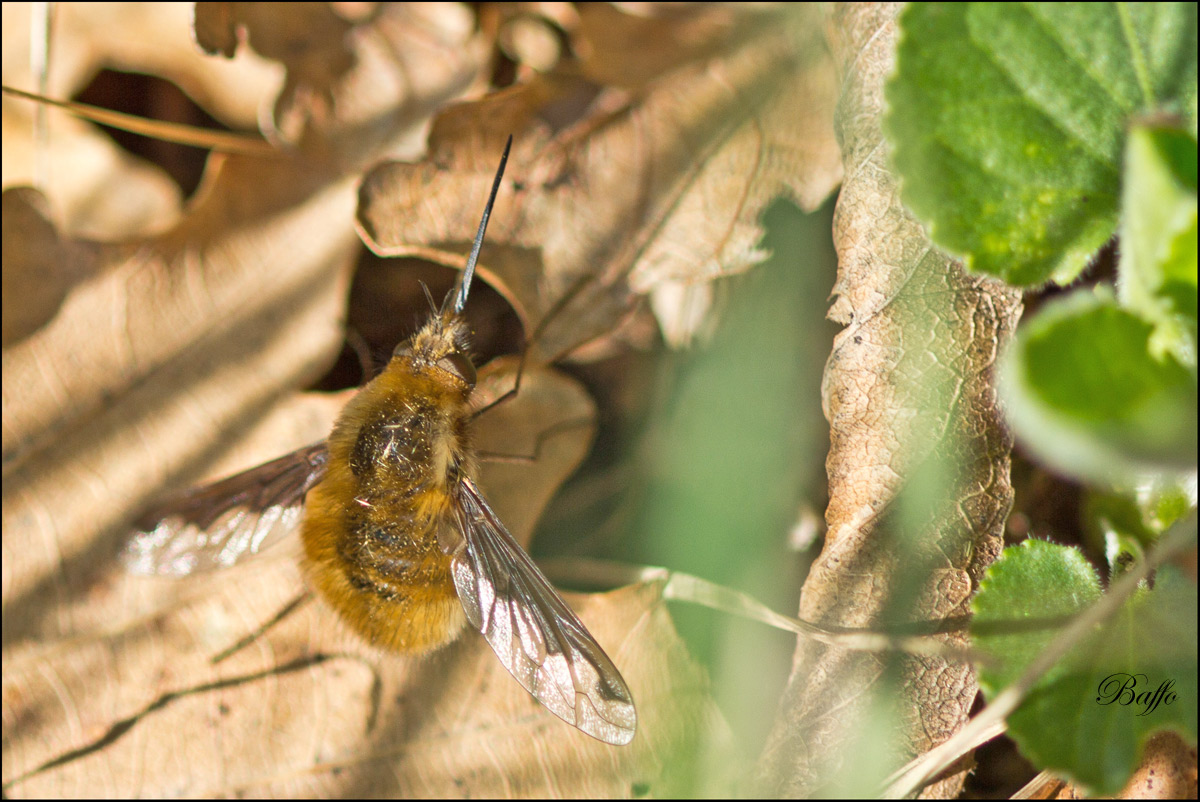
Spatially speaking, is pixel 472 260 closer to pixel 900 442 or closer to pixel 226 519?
pixel 226 519

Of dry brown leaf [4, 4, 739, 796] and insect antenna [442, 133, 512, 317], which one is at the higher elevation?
insect antenna [442, 133, 512, 317]

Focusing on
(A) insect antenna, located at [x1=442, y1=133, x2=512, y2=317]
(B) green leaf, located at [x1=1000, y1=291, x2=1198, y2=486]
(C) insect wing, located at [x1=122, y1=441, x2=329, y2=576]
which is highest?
(B) green leaf, located at [x1=1000, y1=291, x2=1198, y2=486]

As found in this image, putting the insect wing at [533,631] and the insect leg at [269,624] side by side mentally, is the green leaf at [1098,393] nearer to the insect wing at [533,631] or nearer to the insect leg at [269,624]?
the insect wing at [533,631]

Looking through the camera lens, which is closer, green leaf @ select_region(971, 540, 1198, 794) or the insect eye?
green leaf @ select_region(971, 540, 1198, 794)

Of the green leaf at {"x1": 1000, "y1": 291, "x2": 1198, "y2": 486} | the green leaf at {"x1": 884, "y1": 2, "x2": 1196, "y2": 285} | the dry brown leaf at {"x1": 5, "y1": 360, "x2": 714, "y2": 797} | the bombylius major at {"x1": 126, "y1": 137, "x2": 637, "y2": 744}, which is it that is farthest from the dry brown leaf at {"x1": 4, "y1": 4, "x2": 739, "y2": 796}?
the green leaf at {"x1": 1000, "y1": 291, "x2": 1198, "y2": 486}

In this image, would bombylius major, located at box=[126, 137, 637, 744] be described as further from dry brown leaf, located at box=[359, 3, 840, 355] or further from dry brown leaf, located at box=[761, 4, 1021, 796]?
dry brown leaf, located at box=[761, 4, 1021, 796]

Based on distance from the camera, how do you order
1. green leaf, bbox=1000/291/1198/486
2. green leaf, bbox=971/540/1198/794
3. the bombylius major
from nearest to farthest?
green leaf, bbox=1000/291/1198/486 < green leaf, bbox=971/540/1198/794 < the bombylius major

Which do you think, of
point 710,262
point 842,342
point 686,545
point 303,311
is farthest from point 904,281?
point 303,311
